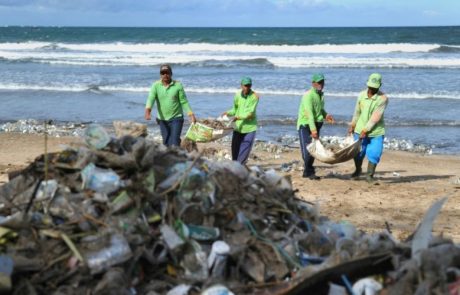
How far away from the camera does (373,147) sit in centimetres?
993

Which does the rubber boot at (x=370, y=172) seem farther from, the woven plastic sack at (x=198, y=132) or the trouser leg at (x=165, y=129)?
the trouser leg at (x=165, y=129)

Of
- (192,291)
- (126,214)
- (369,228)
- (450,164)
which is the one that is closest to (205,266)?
(192,291)

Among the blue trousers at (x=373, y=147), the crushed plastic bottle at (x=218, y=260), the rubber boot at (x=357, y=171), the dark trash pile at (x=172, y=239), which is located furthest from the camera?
the rubber boot at (x=357, y=171)

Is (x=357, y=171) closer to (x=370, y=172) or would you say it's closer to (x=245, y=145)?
(x=370, y=172)

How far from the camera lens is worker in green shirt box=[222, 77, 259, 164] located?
32.2ft

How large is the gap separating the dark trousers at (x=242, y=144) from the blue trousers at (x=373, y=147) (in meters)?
1.58

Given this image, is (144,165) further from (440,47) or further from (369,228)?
(440,47)

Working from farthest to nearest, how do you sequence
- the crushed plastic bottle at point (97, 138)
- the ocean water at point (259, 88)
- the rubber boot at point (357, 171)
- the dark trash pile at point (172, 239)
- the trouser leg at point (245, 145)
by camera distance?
1. the ocean water at point (259, 88)
2. the rubber boot at point (357, 171)
3. the trouser leg at point (245, 145)
4. the crushed plastic bottle at point (97, 138)
5. the dark trash pile at point (172, 239)

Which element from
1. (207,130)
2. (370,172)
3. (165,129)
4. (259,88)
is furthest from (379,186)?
(259,88)

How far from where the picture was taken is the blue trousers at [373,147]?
389 inches

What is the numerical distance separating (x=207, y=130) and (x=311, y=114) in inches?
61.4

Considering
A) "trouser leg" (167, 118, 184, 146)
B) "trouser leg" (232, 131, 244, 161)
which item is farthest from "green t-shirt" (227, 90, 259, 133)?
"trouser leg" (167, 118, 184, 146)

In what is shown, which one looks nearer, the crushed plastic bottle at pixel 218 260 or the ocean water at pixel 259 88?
the crushed plastic bottle at pixel 218 260

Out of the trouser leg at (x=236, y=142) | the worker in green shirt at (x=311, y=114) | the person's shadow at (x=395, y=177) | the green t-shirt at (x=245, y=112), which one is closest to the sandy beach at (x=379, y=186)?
the person's shadow at (x=395, y=177)
